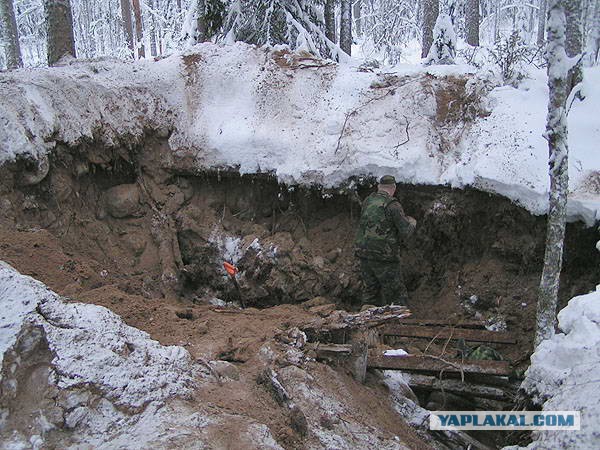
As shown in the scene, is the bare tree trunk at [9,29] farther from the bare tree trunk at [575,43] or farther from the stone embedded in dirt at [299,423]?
the stone embedded in dirt at [299,423]

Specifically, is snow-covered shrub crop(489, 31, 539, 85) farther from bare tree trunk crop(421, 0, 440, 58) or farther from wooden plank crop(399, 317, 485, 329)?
bare tree trunk crop(421, 0, 440, 58)

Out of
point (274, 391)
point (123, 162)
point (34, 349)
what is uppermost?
point (123, 162)

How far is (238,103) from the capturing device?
8.13 metres

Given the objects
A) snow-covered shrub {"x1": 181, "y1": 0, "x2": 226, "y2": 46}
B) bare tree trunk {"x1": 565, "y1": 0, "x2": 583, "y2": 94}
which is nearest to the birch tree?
snow-covered shrub {"x1": 181, "y1": 0, "x2": 226, "y2": 46}

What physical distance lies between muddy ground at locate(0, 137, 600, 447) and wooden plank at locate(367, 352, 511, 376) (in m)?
0.23

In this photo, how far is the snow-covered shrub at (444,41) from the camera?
1035cm

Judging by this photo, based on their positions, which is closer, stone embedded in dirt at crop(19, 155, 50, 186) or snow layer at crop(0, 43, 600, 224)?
stone embedded in dirt at crop(19, 155, 50, 186)

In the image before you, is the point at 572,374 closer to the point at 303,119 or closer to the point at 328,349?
the point at 328,349

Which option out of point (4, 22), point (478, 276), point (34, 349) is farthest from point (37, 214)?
point (4, 22)

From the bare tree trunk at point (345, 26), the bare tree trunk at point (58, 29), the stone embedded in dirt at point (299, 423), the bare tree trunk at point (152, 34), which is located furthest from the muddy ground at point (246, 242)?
the bare tree trunk at point (152, 34)

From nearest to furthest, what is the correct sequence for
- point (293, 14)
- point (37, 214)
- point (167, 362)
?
point (167, 362) < point (37, 214) < point (293, 14)

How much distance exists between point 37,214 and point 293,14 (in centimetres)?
738

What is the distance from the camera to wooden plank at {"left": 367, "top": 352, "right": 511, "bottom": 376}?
450 cm

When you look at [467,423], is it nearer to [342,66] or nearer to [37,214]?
[37,214]
